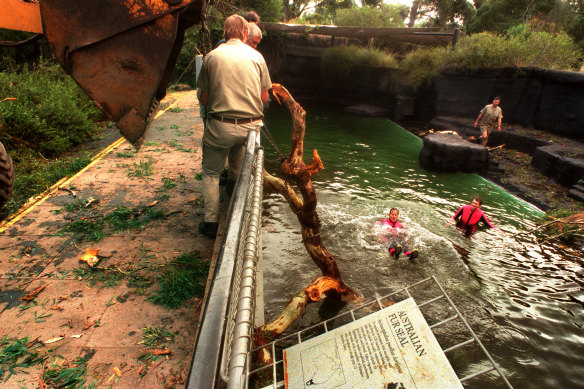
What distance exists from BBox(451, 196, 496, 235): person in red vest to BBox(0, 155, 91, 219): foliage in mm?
7477

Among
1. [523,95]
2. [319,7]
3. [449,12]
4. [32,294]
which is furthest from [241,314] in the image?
[319,7]

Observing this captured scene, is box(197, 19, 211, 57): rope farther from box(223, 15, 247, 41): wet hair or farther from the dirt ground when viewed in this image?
the dirt ground

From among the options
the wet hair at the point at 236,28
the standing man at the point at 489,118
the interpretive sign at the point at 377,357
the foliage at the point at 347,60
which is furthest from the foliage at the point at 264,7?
the interpretive sign at the point at 377,357

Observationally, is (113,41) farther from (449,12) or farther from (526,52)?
A: (449,12)

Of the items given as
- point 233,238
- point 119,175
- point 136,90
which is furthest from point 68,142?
point 233,238

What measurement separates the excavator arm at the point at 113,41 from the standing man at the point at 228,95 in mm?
1143

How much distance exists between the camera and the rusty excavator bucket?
2145mm

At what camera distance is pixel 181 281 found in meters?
3.05

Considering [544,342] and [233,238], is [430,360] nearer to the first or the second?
[233,238]

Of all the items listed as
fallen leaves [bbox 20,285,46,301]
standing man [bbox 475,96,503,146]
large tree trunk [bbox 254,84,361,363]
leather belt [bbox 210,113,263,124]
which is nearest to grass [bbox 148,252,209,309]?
fallen leaves [bbox 20,285,46,301]

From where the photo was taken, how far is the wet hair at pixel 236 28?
350 centimetres

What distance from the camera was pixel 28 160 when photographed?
20.9ft

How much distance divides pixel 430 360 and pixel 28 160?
7601 mm

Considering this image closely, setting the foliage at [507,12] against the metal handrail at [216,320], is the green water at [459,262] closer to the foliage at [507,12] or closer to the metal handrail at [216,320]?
the metal handrail at [216,320]
